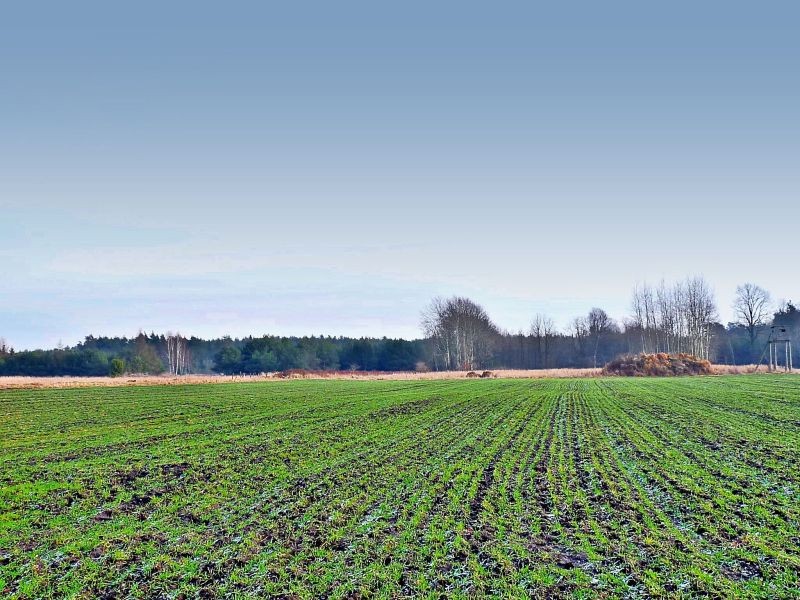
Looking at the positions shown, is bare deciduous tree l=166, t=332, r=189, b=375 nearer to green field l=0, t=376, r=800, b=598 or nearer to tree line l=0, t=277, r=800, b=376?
tree line l=0, t=277, r=800, b=376

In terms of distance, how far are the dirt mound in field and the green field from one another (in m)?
58.7

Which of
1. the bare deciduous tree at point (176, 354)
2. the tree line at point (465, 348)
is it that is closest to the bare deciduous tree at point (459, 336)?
the tree line at point (465, 348)

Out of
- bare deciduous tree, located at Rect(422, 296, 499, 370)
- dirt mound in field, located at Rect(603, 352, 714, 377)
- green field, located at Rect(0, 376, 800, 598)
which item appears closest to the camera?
green field, located at Rect(0, 376, 800, 598)

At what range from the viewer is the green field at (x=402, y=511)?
8219 mm

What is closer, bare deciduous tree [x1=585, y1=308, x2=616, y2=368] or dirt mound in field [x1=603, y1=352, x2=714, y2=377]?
dirt mound in field [x1=603, y1=352, x2=714, y2=377]

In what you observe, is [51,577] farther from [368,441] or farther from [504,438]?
[504,438]

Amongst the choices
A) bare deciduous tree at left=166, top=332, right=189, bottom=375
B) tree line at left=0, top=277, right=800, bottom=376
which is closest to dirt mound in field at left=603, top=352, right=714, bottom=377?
tree line at left=0, top=277, right=800, bottom=376

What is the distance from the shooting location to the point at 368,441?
68.5 ft

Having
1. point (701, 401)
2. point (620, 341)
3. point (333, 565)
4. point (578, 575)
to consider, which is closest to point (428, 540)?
point (333, 565)

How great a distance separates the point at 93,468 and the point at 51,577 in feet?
27.2

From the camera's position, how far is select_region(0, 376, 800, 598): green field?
8.22 m

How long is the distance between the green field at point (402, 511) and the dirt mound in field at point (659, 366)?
58658mm

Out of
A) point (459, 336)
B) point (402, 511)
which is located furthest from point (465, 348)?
point (402, 511)

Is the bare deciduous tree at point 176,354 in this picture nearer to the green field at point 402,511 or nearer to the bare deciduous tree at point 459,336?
the bare deciduous tree at point 459,336
